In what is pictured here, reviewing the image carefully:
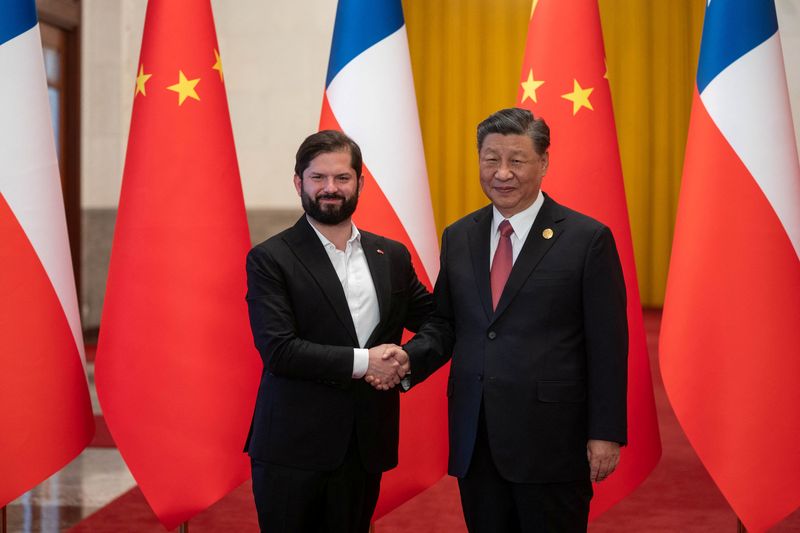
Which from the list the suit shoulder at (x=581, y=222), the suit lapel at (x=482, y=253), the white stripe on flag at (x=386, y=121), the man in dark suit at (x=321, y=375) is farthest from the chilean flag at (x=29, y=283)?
the suit shoulder at (x=581, y=222)

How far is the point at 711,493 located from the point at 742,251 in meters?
1.84

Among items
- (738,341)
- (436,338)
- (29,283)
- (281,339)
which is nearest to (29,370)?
(29,283)

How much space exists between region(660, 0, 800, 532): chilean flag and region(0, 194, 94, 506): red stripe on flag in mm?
1885

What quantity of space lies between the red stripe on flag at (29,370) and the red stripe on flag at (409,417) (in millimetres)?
1007

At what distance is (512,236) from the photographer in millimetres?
2135

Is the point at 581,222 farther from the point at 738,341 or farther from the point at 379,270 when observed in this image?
the point at 738,341

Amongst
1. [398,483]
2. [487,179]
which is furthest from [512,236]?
[398,483]

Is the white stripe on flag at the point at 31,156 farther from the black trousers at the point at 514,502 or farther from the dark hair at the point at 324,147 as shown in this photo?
the black trousers at the point at 514,502

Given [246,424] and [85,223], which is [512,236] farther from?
[85,223]

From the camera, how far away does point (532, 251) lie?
2.07 m

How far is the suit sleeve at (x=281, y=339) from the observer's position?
2.00m

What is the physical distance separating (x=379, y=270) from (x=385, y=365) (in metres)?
0.27

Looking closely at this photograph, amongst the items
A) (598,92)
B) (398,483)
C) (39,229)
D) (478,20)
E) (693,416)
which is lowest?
(398,483)

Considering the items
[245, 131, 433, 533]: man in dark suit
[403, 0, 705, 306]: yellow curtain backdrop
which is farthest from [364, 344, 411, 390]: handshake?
[403, 0, 705, 306]: yellow curtain backdrop
